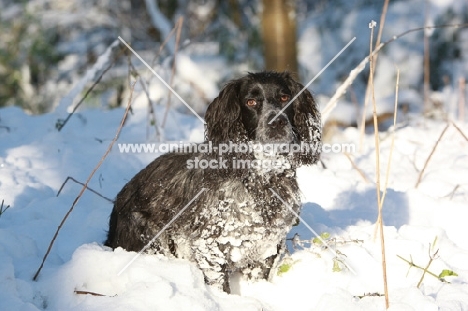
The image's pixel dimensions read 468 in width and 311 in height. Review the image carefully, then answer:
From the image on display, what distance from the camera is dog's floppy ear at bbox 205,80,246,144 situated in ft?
13.4

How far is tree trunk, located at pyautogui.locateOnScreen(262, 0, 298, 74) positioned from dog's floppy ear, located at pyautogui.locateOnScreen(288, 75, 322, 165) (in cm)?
702

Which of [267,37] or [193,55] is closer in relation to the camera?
[267,37]

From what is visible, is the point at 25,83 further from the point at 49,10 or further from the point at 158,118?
the point at 158,118

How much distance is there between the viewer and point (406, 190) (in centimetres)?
552

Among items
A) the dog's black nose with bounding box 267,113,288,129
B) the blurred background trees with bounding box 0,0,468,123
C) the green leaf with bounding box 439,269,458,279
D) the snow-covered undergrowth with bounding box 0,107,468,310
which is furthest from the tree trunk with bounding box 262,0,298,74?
the green leaf with bounding box 439,269,458,279

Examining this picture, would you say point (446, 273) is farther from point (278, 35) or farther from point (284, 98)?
point (278, 35)

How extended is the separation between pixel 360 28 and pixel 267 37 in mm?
4138

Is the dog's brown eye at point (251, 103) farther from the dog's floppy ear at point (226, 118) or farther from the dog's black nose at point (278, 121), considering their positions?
the dog's black nose at point (278, 121)

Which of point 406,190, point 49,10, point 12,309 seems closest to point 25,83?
point 49,10

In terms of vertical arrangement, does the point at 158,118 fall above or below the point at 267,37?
below

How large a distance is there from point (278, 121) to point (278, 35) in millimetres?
7754

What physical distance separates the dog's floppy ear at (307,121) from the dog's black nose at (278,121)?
14.4 inches

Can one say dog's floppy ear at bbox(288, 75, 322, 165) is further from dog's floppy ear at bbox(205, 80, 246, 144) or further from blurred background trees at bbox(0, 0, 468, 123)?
blurred background trees at bbox(0, 0, 468, 123)

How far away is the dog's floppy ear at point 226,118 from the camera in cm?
410
